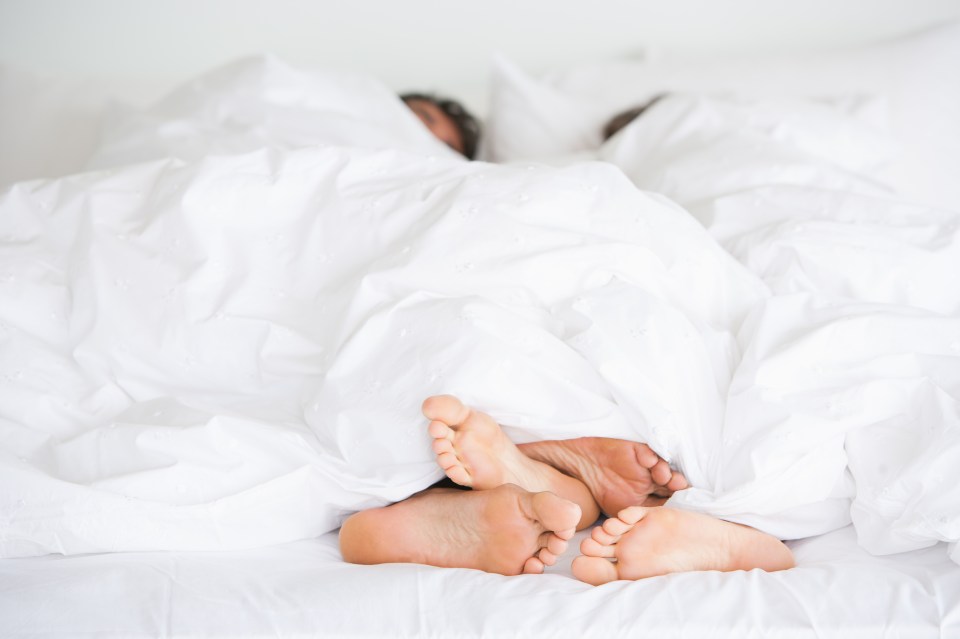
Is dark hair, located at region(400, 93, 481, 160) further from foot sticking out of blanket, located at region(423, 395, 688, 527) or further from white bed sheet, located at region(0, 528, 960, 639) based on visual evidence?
white bed sheet, located at region(0, 528, 960, 639)

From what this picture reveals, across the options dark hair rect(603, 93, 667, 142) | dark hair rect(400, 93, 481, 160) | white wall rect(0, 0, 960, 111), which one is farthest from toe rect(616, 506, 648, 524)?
white wall rect(0, 0, 960, 111)

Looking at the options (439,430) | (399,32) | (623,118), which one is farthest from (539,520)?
(399,32)

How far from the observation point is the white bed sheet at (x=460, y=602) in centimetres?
76

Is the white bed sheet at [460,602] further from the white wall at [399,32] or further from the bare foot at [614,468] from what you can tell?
the white wall at [399,32]

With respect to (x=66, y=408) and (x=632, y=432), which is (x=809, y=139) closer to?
(x=632, y=432)

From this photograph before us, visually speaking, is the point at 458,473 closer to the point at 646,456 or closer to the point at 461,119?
the point at 646,456

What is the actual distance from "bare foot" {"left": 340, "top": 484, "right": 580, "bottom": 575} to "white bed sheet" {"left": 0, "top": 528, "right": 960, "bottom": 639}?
0.03 meters

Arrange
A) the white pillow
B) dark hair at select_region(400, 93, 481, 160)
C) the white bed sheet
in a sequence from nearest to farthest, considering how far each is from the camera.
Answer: the white bed sheet, the white pillow, dark hair at select_region(400, 93, 481, 160)

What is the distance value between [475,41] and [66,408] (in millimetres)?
1482

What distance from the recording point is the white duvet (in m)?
0.90

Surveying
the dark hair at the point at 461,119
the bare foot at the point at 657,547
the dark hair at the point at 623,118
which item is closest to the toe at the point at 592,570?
the bare foot at the point at 657,547

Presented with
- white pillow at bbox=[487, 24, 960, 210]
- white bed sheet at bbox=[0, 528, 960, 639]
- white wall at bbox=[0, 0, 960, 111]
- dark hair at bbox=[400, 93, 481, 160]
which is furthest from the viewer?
white wall at bbox=[0, 0, 960, 111]

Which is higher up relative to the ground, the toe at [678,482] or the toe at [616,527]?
the toe at [616,527]

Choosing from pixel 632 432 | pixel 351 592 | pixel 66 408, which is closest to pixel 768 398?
pixel 632 432
